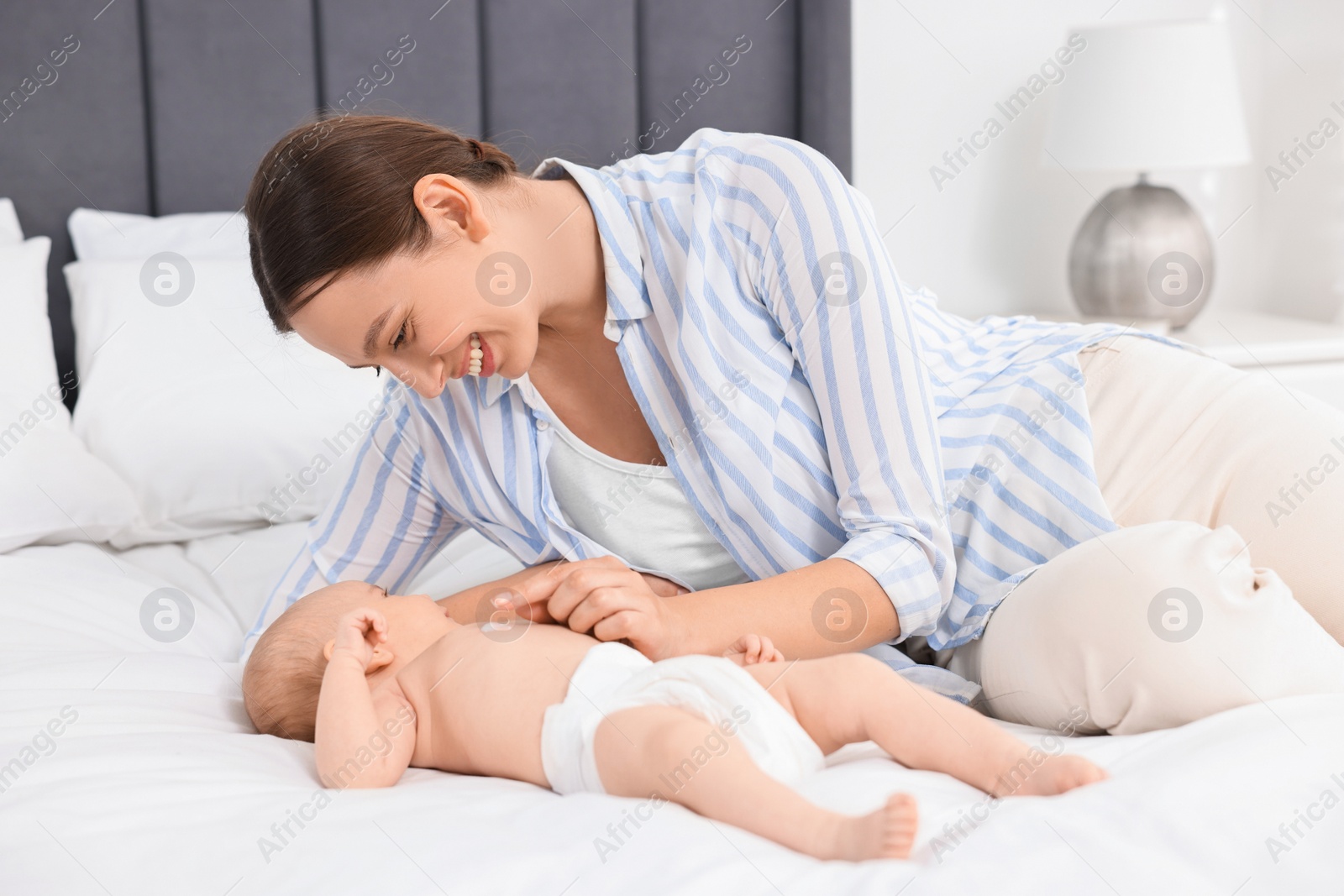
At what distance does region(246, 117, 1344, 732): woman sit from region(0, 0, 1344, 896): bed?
134 millimetres

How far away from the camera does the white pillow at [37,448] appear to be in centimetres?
161

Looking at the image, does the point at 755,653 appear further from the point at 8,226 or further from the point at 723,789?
the point at 8,226

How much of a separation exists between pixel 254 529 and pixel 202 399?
0.23 meters

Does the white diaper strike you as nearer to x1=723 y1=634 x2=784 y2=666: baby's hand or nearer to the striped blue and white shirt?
x1=723 y1=634 x2=784 y2=666: baby's hand

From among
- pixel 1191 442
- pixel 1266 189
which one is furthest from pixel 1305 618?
pixel 1266 189

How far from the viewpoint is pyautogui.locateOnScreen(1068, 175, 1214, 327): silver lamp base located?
2.50 metres

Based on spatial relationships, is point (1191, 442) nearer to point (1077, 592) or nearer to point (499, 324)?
point (1077, 592)

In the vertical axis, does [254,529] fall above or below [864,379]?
below

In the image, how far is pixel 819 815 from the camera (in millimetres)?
709

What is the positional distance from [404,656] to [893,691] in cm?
52

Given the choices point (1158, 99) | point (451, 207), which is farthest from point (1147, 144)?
point (451, 207)

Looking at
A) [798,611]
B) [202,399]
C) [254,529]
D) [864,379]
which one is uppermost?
[864,379]

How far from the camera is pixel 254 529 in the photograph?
1.87m

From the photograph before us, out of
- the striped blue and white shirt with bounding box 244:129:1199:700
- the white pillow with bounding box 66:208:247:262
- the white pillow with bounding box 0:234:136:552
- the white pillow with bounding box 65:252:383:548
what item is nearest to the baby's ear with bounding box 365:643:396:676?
the striped blue and white shirt with bounding box 244:129:1199:700
